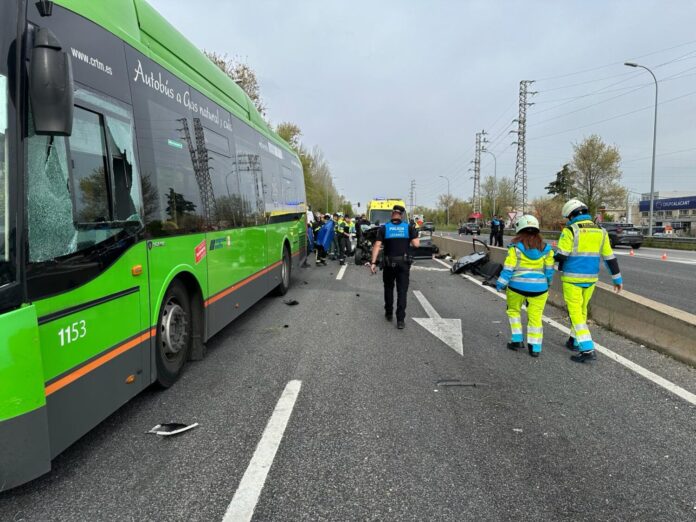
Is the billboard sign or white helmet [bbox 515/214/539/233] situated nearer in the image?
white helmet [bbox 515/214/539/233]

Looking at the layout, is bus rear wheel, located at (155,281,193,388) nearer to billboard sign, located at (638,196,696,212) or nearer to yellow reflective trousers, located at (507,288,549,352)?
yellow reflective trousers, located at (507,288,549,352)

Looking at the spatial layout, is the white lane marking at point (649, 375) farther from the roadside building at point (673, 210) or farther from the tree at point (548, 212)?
the roadside building at point (673, 210)

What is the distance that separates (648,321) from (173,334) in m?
5.91

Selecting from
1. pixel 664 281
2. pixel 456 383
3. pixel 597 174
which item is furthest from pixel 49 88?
pixel 597 174

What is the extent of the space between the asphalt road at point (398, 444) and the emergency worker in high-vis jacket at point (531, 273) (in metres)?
0.45

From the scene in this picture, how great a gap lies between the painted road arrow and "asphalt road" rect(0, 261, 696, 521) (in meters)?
0.29

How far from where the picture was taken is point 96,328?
3078 mm

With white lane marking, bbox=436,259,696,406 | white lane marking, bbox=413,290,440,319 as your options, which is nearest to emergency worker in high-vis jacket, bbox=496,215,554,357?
white lane marking, bbox=436,259,696,406

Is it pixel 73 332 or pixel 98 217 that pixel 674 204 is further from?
pixel 73 332

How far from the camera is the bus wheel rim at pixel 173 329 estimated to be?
438 centimetres

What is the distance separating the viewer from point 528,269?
5773 millimetres

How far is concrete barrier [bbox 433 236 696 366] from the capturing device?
5.44 meters

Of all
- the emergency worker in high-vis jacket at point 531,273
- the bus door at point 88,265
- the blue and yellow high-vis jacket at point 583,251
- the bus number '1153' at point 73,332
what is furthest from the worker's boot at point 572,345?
the bus number '1153' at point 73,332

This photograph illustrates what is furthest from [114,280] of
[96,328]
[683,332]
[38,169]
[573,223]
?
[683,332]
